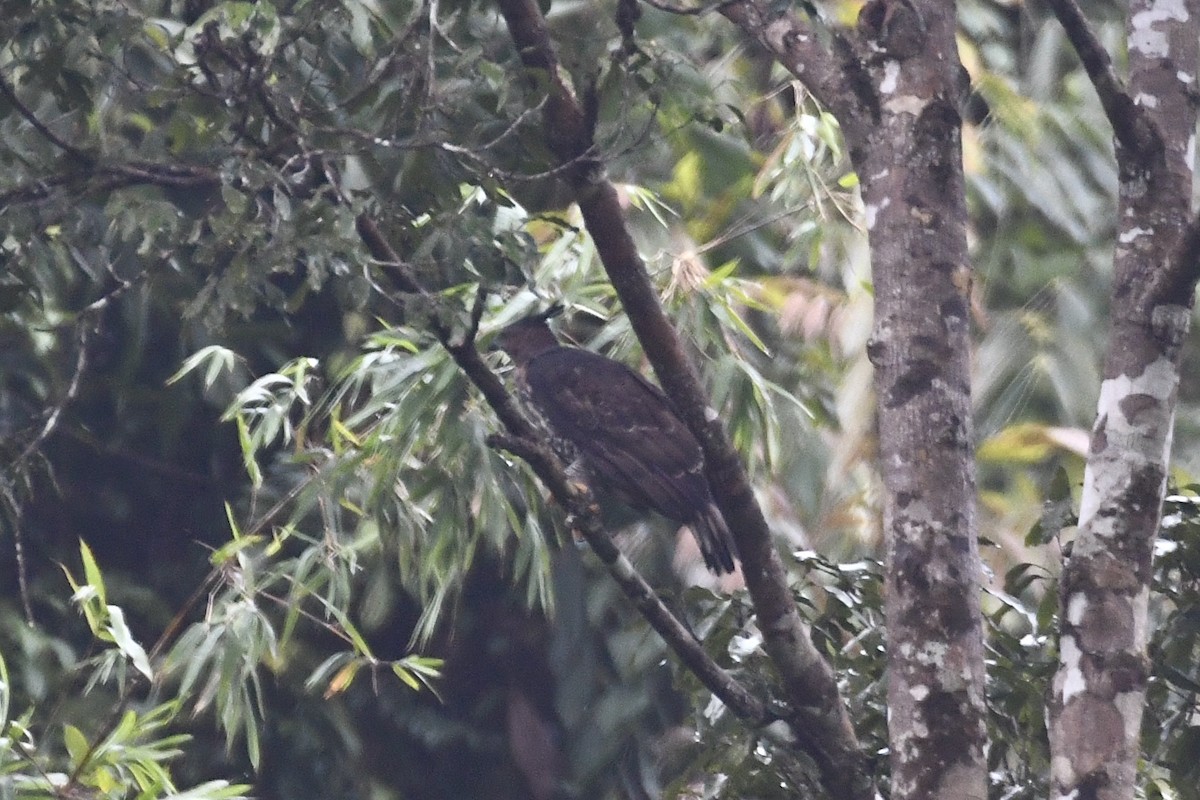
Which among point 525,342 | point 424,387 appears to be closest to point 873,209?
point 424,387

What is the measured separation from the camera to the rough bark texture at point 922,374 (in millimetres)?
2352

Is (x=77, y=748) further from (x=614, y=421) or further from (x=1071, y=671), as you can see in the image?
(x=1071, y=671)

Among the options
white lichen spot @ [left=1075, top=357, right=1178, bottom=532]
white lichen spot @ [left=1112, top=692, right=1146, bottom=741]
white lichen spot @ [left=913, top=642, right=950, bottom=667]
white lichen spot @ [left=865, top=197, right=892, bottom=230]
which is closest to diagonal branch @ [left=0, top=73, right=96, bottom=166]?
white lichen spot @ [left=865, top=197, right=892, bottom=230]

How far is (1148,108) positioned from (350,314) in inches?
109

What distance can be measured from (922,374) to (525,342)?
1963 millimetres

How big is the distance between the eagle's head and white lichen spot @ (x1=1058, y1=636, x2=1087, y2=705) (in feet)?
6.98

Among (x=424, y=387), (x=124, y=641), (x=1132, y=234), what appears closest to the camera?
(x=1132, y=234)

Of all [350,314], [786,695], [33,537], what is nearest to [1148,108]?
[786,695]

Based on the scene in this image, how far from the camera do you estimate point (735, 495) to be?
2.79 metres

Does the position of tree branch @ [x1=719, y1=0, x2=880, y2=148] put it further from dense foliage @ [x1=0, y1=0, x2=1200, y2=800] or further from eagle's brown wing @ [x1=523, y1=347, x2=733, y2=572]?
eagle's brown wing @ [x1=523, y1=347, x2=733, y2=572]

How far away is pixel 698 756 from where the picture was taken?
303 cm

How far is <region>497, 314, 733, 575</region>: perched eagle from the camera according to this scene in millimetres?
3975

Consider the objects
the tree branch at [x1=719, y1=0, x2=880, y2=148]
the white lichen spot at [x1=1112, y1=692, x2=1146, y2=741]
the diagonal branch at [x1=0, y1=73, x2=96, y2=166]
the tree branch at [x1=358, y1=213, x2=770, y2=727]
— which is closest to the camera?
the white lichen spot at [x1=1112, y1=692, x2=1146, y2=741]

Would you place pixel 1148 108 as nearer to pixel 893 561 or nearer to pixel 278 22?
pixel 893 561
